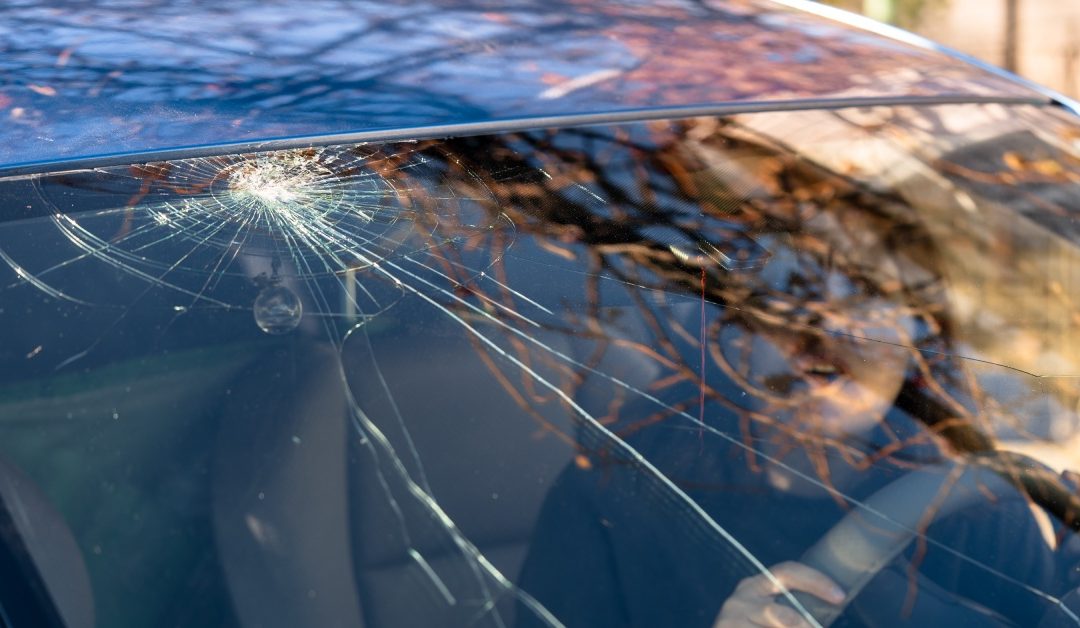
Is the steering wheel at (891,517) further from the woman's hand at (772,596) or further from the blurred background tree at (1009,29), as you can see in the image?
the blurred background tree at (1009,29)

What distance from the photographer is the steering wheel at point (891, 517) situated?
1067mm

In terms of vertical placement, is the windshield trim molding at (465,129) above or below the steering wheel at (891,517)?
above

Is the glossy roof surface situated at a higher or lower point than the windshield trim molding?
higher

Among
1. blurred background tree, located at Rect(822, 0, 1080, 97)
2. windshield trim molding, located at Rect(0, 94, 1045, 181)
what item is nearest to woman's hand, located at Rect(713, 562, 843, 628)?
windshield trim molding, located at Rect(0, 94, 1045, 181)

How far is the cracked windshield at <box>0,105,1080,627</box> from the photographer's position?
102 centimetres

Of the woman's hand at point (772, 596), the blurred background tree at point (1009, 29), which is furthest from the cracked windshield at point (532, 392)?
the blurred background tree at point (1009, 29)

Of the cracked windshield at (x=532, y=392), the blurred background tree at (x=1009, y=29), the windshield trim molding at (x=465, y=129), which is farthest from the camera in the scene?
the blurred background tree at (x=1009, y=29)

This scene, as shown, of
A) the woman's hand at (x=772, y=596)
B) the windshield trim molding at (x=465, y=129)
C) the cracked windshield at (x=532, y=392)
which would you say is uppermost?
the windshield trim molding at (x=465, y=129)

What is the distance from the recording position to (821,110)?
1553 mm

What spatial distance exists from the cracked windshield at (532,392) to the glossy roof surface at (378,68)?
0.06 m

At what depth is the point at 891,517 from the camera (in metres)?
1.12

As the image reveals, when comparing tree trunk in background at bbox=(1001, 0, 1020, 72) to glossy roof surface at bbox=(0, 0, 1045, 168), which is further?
tree trunk in background at bbox=(1001, 0, 1020, 72)

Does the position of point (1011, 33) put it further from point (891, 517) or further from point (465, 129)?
point (891, 517)

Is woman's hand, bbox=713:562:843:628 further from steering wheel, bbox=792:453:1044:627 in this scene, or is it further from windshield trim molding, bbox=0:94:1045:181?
windshield trim molding, bbox=0:94:1045:181
